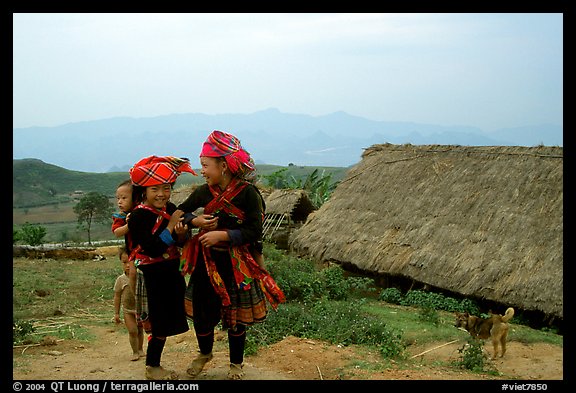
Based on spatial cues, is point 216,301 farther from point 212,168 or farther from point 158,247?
point 212,168

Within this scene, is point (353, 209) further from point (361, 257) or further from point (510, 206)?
point (510, 206)

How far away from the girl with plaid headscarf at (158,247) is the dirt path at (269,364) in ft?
1.64

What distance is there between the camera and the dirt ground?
4.75 metres

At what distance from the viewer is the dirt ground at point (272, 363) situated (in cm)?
475

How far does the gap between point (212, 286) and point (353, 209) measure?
9831mm

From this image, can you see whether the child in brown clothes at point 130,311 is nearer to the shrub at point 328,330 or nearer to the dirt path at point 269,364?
the dirt path at point 269,364

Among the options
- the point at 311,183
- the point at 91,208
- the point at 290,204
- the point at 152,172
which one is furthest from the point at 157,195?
the point at 91,208

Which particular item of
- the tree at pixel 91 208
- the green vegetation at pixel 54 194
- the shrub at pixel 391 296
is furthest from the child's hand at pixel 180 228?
the green vegetation at pixel 54 194

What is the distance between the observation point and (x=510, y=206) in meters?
11.1

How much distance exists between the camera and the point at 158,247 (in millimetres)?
4176

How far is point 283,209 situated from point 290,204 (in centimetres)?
25

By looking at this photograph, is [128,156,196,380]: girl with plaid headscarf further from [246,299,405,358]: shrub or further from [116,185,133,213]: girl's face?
[246,299,405,358]: shrub
